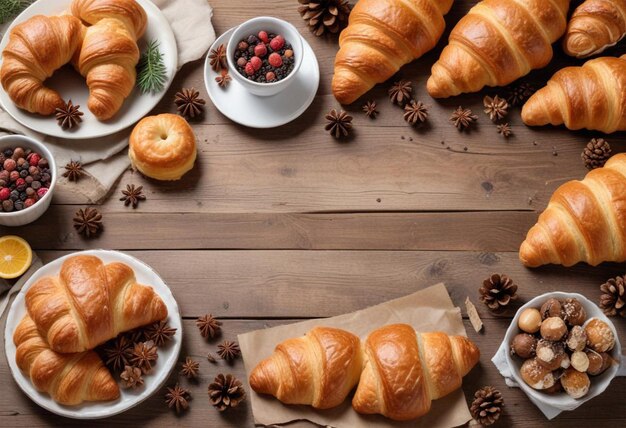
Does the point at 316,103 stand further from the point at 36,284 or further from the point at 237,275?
the point at 36,284

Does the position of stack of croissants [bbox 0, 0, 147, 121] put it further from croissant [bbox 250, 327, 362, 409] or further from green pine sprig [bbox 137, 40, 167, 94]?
croissant [bbox 250, 327, 362, 409]

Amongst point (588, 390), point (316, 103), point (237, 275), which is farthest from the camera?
point (316, 103)

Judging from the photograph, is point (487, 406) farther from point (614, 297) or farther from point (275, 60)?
point (275, 60)

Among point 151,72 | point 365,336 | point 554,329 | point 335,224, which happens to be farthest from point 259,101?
point 554,329

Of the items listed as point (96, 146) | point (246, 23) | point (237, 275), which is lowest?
point (237, 275)

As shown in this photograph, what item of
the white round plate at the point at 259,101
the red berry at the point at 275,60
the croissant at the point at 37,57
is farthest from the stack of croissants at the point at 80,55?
the red berry at the point at 275,60

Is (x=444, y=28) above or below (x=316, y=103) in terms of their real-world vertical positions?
above

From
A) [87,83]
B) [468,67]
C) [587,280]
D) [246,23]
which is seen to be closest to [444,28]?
[468,67]
